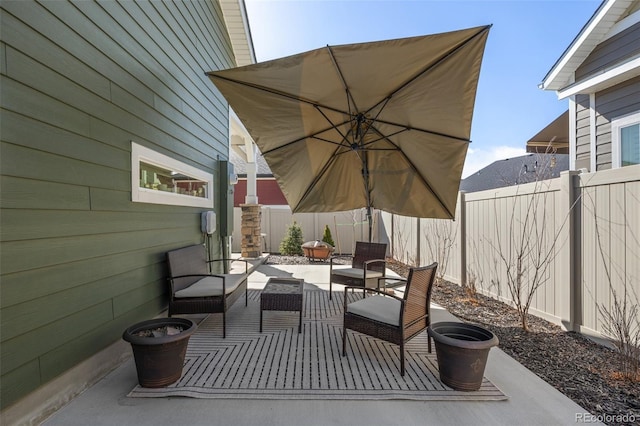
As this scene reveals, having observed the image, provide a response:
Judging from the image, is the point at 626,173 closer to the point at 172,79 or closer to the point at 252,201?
the point at 172,79

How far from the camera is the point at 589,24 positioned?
183 inches

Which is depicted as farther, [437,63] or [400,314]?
[437,63]

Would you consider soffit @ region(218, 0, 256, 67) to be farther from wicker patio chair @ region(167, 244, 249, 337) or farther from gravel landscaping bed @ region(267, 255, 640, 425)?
gravel landscaping bed @ region(267, 255, 640, 425)

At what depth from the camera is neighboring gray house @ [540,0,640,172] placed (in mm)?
4262

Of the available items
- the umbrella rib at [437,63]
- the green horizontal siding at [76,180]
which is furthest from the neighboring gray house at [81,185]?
the umbrella rib at [437,63]

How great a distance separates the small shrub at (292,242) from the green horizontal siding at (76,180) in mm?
5845

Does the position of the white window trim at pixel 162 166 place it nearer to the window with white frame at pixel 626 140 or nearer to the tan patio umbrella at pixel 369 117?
the tan patio umbrella at pixel 369 117

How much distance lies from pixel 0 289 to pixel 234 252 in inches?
330

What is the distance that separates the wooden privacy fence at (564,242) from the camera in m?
2.76

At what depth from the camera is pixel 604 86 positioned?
4.56 meters

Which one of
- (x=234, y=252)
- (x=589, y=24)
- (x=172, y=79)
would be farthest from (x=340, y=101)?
(x=234, y=252)

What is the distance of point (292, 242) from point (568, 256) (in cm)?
711

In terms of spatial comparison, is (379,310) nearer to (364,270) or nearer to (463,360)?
(463,360)

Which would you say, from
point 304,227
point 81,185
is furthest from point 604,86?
point 304,227
